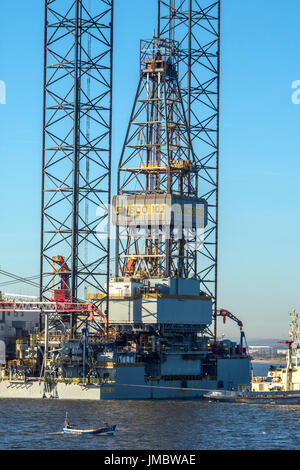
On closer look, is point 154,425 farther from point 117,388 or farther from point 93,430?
point 117,388

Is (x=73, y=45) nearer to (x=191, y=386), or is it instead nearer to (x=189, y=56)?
(x=189, y=56)

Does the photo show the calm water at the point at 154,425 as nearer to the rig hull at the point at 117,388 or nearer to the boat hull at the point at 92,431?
the boat hull at the point at 92,431

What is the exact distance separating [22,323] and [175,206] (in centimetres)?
2095

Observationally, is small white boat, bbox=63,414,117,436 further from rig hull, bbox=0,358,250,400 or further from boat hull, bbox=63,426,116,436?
rig hull, bbox=0,358,250,400

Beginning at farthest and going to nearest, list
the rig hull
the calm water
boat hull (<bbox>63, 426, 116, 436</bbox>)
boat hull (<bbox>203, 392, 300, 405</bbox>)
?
the rig hull < boat hull (<bbox>203, 392, 300, 405</bbox>) < boat hull (<bbox>63, 426, 116, 436</bbox>) < the calm water

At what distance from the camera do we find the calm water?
224 ft

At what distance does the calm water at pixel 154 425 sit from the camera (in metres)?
68.2

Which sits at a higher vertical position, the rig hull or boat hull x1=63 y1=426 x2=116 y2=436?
the rig hull

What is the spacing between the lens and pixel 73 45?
338 ft

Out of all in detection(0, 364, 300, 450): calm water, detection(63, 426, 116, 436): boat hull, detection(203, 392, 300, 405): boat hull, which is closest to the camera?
detection(0, 364, 300, 450): calm water

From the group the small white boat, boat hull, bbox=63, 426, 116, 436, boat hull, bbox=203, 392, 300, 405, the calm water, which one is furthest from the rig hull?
boat hull, bbox=63, 426, 116, 436

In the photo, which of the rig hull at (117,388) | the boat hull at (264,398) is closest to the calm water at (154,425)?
the boat hull at (264,398)
